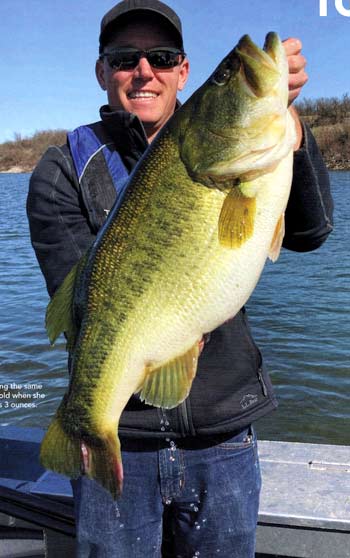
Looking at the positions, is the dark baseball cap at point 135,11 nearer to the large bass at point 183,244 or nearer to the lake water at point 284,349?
the large bass at point 183,244

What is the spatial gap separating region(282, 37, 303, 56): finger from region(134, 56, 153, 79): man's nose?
76 centimetres

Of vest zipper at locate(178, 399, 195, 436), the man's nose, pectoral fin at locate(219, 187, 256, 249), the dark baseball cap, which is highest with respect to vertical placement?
the dark baseball cap

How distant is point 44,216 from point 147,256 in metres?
0.79

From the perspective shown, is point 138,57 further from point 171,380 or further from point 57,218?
point 171,380

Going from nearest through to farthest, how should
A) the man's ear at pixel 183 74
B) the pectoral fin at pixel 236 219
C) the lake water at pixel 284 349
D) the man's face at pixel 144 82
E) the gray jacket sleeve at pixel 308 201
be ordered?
the pectoral fin at pixel 236 219, the gray jacket sleeve at pixel 308 201, the man's face at pixel 144 82, the man's ear at pixel 183 74, the lake water at pixel 284 349

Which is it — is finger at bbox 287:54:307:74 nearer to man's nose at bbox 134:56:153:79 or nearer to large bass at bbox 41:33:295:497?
large bass at bbox 41:33:295:497

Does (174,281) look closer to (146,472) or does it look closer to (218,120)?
(218,120)

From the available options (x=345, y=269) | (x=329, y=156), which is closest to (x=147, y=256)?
(x=345, y=269)

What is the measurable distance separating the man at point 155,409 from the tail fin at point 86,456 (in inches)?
12.1

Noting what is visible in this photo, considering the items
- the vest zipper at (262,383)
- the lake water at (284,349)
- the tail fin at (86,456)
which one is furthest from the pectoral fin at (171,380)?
the lake water at (284,349)

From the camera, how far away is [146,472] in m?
2.68

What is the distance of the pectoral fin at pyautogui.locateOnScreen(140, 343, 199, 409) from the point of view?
2221 millimetres

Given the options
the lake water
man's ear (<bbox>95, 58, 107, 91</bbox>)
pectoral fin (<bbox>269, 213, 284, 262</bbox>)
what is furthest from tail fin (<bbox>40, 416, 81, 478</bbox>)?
the lake water

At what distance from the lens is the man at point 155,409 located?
104 inches
